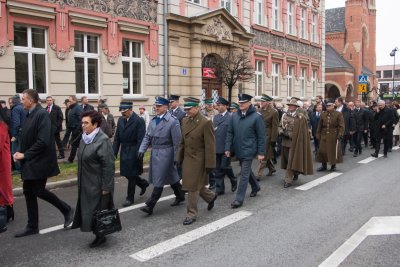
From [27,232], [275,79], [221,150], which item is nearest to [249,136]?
[221,150]

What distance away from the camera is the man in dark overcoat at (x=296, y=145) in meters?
9.44

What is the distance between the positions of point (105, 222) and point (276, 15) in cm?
2453

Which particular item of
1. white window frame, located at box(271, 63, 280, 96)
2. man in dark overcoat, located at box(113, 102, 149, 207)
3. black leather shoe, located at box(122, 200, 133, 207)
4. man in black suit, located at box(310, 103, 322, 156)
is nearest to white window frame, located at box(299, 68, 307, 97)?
white window frame, located at box(271, 63, 280, 96)

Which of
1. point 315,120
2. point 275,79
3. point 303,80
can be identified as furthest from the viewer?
point 303,80

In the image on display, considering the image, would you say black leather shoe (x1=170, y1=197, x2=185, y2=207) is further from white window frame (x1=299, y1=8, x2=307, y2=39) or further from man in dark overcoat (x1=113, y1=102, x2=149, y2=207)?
white window frame (x1=299, y1=8, x2=307, y2=39)

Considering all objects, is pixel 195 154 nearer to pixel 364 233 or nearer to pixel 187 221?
pixel 187 221

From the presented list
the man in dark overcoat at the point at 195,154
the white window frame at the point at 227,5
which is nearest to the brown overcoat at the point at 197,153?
→ the man in dark overcoat at the point at 195,154

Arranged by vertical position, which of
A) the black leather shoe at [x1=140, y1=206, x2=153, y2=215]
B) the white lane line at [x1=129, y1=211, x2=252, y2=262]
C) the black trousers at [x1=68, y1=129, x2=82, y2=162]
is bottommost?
the white lane line at [x1=129, y1=211, x2=252, y2=262]

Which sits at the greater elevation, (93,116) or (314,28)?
(314,28)

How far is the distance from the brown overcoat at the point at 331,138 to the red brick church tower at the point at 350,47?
36.7 meters

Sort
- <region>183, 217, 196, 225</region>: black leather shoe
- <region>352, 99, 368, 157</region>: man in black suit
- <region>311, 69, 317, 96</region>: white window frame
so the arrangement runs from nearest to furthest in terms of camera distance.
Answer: <region>183, 217, 196, 225</region>: black leather shoe < <region>352, 99, 368, 157</region>: man in black suit < <region>311, 69, 317, 96</region>: white window frame

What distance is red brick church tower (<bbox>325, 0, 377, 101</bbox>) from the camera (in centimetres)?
4744

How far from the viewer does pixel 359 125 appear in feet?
52.1

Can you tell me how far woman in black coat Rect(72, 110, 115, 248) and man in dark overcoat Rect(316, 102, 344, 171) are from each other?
7.51m
